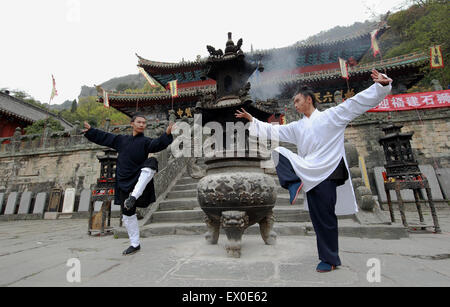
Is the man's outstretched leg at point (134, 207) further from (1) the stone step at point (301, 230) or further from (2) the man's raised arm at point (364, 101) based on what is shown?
(2) the man's raised arm at point (364, 101)

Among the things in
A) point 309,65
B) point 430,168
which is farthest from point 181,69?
point 430,168

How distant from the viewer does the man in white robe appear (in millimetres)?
1903

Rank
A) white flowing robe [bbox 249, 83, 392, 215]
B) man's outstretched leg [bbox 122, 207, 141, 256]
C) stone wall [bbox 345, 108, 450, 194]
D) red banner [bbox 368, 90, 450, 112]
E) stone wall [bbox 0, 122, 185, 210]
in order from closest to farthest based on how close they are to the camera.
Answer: white flowing robe [bbox 249, 83, 392, 215] → man's outstretched leg [bbox 122, 207, 141, 256] → stone wall [bbox 345, 108, 450, 194] → red banner [bbox 368, 90, 450, 112] → stone wall [bbox 0, 122, 185, 210]

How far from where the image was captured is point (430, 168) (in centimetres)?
876

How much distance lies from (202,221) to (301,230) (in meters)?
1.79

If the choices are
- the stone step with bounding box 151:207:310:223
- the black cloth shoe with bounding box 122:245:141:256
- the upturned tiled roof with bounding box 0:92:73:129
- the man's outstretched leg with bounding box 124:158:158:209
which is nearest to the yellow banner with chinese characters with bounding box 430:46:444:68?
the stone step with bounding box 151:207:310:223

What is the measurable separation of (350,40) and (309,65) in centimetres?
317

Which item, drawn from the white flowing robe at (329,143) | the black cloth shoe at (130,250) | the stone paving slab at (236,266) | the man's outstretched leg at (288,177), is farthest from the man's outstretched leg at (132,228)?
the white flowing robe at (329,143)

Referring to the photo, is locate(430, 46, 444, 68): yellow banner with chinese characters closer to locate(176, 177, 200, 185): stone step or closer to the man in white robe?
locate(176, 177, 200, 185): stone step

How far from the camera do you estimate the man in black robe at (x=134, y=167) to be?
2.74 m

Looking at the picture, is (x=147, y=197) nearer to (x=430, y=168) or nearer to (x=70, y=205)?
(x=70, y=205)

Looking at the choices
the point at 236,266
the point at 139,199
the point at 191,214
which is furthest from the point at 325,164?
the point at 191,214

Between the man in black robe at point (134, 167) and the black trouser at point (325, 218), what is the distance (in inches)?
71.3

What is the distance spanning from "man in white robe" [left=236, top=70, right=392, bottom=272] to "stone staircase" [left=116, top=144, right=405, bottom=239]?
26.3 inches
